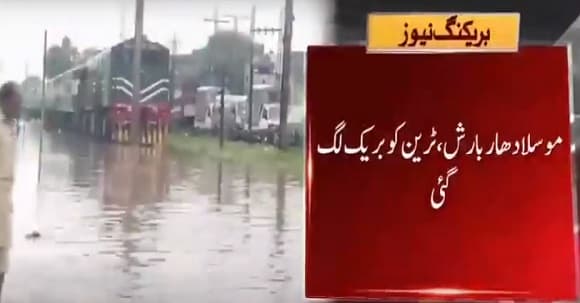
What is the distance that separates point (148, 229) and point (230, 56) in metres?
0.28

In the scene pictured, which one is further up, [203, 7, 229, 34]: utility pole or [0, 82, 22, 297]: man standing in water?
[203, 7, 229, 34]: utility pole

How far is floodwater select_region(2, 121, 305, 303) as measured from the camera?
1171mm

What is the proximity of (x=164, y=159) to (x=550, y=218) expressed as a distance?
558 millimetres

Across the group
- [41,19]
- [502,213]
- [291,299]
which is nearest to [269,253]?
[291,299]

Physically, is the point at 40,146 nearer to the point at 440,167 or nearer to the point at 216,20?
the point at 216,20

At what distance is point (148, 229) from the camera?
1.18 meters

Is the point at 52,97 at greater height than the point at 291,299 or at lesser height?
greater

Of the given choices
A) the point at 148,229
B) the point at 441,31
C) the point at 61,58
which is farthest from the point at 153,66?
the point at 441,31

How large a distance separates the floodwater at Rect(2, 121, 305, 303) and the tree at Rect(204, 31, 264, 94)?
13cm

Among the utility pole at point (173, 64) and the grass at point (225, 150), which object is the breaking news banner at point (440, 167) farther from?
the utility pole at point (173, 64)

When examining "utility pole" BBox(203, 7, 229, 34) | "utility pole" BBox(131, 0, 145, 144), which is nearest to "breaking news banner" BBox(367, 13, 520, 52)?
"utility pole" BBox(203, 7, 229, 34)

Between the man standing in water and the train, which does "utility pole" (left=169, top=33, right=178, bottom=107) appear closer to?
the train

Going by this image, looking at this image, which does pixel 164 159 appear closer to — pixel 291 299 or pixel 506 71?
pixel 291 299

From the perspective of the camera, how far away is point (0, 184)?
1.19 meters
